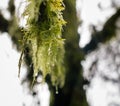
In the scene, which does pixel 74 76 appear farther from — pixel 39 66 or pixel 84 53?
pixel 39 66

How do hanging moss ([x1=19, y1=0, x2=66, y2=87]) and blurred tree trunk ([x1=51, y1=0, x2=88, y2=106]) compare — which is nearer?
hanging moss ([x1=19, y1=0, x2=66, y2=87])

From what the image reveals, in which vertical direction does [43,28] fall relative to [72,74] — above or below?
above

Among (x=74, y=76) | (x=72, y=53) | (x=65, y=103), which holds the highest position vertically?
(x=72, y=53)

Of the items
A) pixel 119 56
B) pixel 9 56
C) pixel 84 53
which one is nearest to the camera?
pixel 84 53

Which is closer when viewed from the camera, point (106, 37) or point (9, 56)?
point (106, 37)

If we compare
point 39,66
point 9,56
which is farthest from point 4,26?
point 39,66

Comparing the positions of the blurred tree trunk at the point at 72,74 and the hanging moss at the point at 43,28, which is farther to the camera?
the blurred tree trunk at the point at 72,74

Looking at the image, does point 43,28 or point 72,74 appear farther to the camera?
point 72,74

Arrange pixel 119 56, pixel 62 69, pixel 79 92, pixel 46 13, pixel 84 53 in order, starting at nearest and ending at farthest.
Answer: pixel 46 13, pixel 62 69, pixel 79 92, pixel 84 53, pixel 119 56
